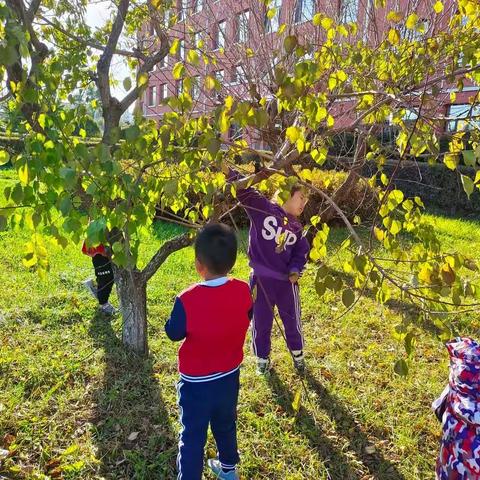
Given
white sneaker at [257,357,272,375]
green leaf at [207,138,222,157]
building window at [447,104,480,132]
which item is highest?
building window at [447,104,480,132]

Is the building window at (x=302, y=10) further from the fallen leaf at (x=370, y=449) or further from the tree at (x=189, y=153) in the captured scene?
the fallen leaf at (x=370, y=449)

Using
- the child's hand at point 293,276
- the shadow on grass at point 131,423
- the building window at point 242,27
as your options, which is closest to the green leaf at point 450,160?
the child's hand at point 293,276

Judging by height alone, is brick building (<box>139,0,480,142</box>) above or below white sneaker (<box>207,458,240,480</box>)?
above

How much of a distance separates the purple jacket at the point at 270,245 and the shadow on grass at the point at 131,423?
1.05 meters

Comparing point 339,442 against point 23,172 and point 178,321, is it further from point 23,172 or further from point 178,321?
point 23,172

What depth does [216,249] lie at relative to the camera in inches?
79.1

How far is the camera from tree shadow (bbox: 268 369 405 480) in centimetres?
252

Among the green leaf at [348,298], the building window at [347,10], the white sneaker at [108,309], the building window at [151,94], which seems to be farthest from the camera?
the building window at [151,94]

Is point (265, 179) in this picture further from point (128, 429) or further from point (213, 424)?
point (128, 429)

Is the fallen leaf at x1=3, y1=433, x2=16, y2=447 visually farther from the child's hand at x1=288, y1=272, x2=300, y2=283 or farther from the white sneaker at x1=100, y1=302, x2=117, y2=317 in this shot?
the child's hand at x1=288, y1=272, x2=300, y2=283

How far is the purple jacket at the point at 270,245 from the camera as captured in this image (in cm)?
311

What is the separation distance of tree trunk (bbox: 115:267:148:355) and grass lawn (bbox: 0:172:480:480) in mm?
109

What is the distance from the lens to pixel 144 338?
343 cm

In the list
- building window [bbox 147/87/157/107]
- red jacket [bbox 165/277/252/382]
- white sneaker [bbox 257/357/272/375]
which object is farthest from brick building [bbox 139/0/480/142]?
red jacket [bbox 165/277/252/382]
